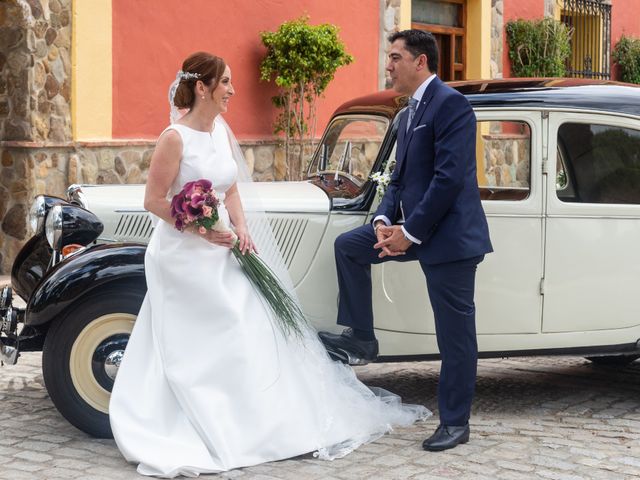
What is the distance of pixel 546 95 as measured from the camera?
5.27 m

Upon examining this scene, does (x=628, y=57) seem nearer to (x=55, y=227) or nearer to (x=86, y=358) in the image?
(x=55, y=227)

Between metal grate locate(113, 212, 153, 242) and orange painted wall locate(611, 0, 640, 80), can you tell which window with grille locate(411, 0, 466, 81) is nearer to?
orange painted wall locate(611, 0, 640, 80)

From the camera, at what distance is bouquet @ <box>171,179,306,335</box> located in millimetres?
4445

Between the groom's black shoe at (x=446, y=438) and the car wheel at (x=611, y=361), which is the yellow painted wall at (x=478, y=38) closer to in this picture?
the car wheel at (x=611, y=361)

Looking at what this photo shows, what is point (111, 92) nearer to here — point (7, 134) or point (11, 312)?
point (7, 134)

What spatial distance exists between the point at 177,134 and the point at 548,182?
73.6 inches

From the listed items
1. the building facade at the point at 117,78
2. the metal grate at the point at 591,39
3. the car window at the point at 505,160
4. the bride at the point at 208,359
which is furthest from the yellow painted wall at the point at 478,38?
the bride at the point at 208,359

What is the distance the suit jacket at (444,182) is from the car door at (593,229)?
0.72 meters

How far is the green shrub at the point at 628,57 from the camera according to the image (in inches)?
696

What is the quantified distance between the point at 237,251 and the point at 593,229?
6.00ft

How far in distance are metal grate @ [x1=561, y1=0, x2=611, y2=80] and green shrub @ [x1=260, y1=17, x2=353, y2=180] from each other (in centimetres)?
666

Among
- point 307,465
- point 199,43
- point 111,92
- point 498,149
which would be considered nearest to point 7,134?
point 111,92

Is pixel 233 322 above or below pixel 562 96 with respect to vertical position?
below

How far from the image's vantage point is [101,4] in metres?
9.90
